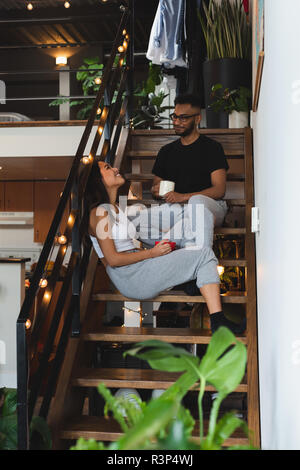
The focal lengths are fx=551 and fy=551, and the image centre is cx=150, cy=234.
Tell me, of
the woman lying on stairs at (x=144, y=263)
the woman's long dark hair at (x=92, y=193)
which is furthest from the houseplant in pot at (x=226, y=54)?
the woman lying on stairs at (x=144, y=263)

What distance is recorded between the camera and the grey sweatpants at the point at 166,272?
261cm

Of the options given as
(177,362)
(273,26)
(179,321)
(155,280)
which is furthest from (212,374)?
(179,321)

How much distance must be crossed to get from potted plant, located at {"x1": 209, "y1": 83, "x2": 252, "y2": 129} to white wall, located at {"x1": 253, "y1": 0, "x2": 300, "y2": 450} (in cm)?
227

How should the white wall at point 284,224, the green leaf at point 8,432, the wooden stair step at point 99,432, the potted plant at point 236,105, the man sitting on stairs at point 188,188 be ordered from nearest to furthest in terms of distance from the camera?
the white wall at point 284,224
the green leaf at point 8,432
the wooden stair step at point 99,432
the man sitting on stairs at point 188,188
the potted plant at point 236,105

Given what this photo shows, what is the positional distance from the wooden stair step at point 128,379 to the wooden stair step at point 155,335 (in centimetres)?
16

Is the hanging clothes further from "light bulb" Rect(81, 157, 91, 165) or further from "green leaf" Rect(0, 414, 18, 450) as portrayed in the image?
"green leaf" Rect(0, 414, 18, 450)

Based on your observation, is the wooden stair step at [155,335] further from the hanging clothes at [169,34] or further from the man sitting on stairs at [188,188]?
the hanging clothes at [169,34]

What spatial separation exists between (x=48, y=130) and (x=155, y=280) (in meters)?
3.06

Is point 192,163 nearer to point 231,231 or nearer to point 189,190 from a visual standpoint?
point 189,190

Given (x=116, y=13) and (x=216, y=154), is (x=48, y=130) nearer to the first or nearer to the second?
(x=216, y=154)

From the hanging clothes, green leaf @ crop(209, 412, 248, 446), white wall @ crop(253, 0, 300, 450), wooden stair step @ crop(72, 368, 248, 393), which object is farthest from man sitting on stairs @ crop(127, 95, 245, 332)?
green leaf @ crop(209, 412, 248, 446)

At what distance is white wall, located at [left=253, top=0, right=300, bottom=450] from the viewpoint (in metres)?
1.19

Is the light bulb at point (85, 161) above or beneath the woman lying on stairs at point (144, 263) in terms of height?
above

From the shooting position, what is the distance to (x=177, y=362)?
990 millimetres
